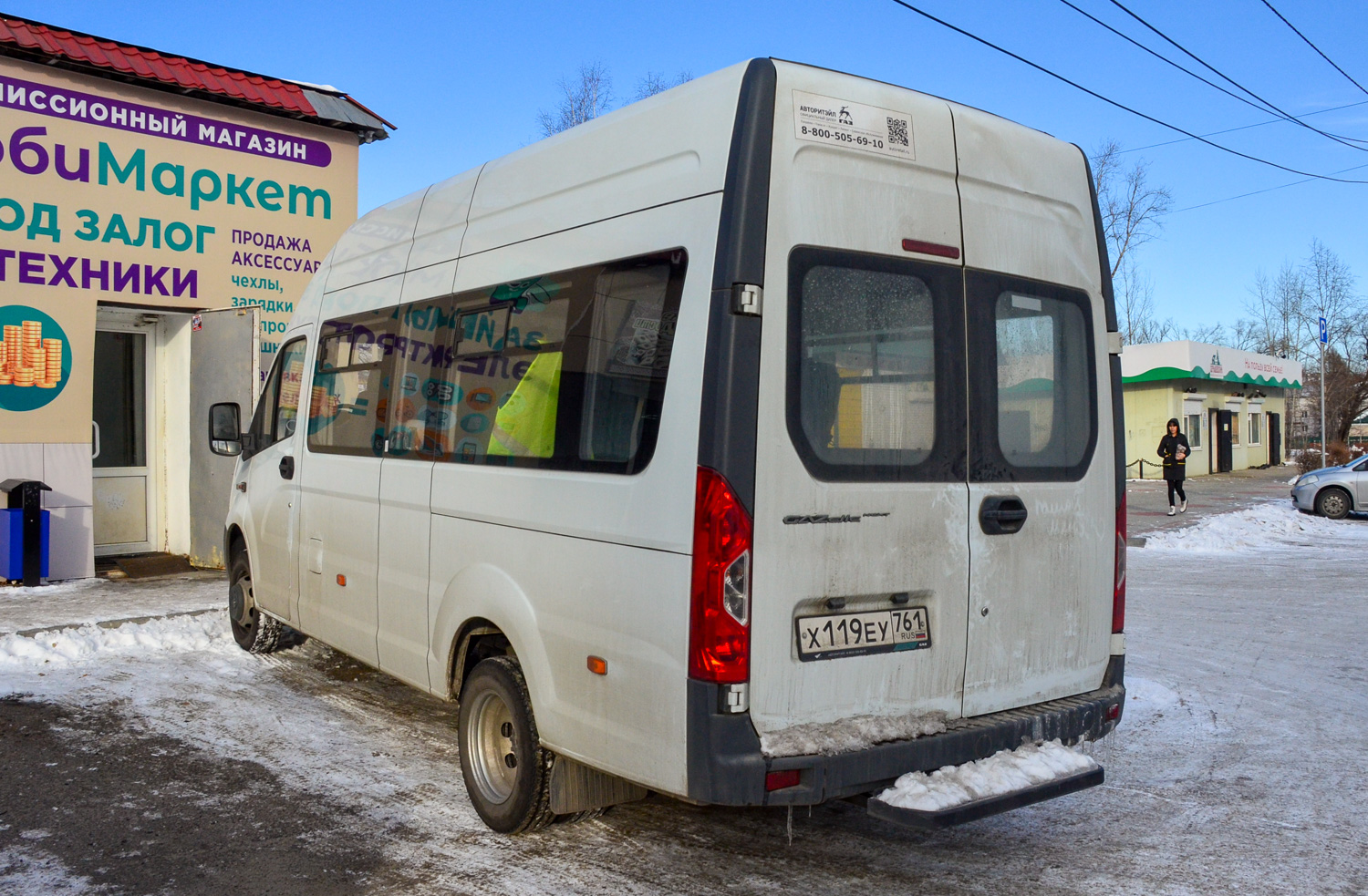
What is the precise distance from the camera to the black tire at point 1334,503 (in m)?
18.9

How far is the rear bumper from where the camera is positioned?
3.25m

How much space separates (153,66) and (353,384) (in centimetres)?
654

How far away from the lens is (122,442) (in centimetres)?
1099

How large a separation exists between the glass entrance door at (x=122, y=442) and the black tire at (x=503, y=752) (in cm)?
799

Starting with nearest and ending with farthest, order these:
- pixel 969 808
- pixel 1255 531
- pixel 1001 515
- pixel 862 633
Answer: pixel 969 808
pixel 862 633
pixel 1001 515
pixel 1255 531

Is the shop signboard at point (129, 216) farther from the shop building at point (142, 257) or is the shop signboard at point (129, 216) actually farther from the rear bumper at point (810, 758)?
the rear bumper at point (810, 758)

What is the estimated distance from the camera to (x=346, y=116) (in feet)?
37.7

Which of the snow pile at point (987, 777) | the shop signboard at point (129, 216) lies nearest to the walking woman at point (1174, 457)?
the shop signboard at point (129, 216)

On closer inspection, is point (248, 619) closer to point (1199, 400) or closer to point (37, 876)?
point (37, 876)

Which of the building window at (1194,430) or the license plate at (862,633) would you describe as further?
the building window at (1194,430)

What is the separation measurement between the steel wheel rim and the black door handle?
2010 millimetres

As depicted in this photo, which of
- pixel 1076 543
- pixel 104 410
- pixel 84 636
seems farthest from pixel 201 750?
pixel 104 410

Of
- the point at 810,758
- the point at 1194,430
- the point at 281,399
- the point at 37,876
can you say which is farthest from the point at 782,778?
the point at 1194,430

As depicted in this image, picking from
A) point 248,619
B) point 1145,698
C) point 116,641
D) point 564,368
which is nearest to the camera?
point 564,368
